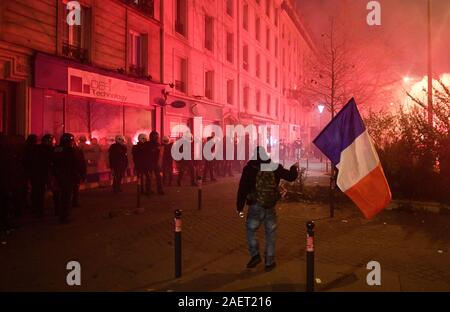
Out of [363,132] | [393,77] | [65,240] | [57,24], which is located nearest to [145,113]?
[57,24]

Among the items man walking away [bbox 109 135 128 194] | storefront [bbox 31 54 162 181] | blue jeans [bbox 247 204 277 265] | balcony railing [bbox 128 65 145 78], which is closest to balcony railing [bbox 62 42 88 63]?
storefront [bbox 31 54 162 181]

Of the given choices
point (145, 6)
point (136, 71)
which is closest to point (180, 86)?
point (136, 71)

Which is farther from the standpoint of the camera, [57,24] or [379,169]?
[57,24]

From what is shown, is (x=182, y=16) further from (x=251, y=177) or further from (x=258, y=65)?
(x=251, y=177)

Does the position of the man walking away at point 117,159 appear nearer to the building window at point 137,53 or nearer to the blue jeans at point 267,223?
the building window at point 137,53

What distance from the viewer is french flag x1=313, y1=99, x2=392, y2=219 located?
6.13m

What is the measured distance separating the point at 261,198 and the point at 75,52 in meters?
11.0

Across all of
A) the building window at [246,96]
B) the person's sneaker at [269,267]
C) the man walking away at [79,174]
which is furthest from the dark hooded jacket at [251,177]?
the building window at [246,96]

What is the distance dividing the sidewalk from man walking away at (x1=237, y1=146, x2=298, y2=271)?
299 millimetres

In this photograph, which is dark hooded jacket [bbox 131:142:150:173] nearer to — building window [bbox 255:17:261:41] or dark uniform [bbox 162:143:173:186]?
dark uniform [bbox 162:143:173:186]

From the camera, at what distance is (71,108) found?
1355cm

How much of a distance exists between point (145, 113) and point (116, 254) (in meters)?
12.1

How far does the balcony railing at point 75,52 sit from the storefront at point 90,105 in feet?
1.65
